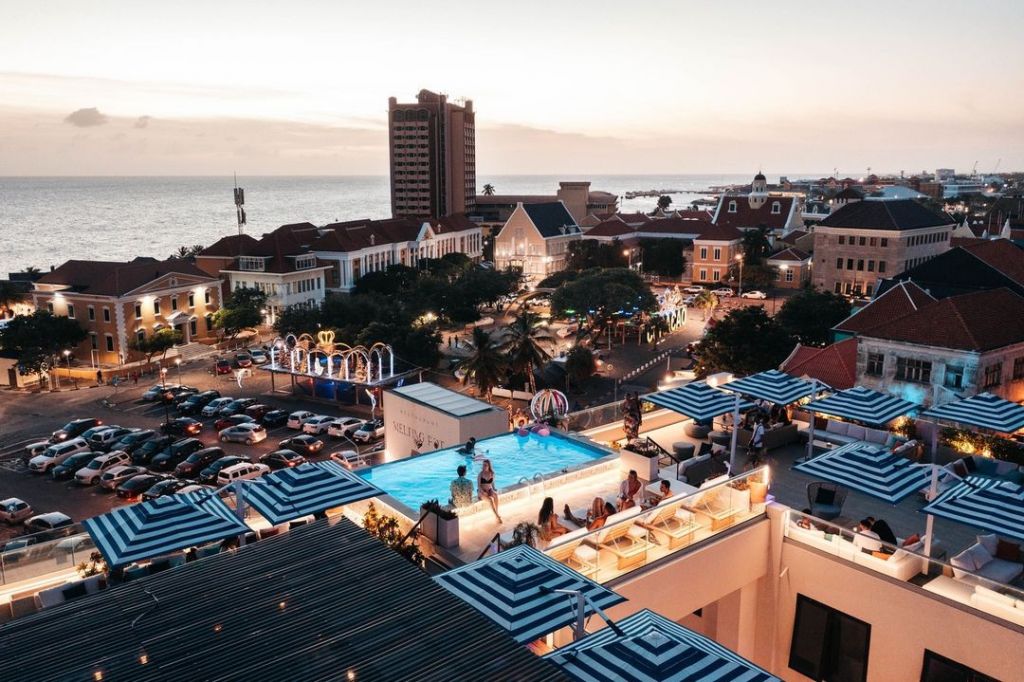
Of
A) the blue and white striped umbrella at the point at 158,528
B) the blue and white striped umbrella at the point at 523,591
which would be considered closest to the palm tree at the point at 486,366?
the blue and white striped umbrella at the point at 158,528

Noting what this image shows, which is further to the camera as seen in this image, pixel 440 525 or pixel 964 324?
pixel 964 324

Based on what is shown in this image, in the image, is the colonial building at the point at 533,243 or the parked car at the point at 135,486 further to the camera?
the colonial building at the point at 533,243

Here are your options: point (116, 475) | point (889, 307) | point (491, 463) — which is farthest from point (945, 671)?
point (116, 475)

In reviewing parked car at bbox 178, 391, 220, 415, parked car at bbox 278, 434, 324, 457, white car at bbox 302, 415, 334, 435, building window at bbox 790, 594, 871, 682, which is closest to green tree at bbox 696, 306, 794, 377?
white car at bbox 302, 415, 334, 435

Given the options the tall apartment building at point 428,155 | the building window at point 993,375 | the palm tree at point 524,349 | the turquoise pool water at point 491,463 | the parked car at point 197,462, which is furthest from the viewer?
the tall apartment building at point 428,155

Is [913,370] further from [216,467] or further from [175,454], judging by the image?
[175,454]

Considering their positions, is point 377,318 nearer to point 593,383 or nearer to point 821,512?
point 593,383

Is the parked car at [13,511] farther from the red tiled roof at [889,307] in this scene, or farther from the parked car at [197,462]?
the red tiled roof at [889,307]
